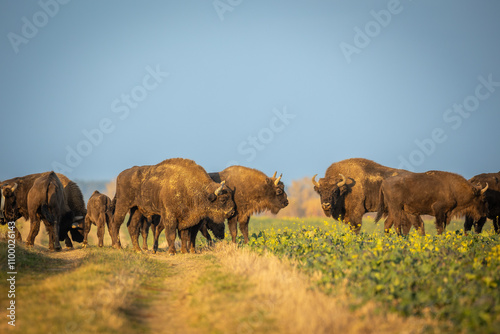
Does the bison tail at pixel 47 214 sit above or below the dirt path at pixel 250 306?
above

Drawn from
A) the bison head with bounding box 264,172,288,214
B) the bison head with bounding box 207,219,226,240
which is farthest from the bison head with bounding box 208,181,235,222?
the bison head with bounding box 207,219,226,240

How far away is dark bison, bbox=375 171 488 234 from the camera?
19.2 metres

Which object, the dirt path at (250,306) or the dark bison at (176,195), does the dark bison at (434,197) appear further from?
the dirt path at (250,306)

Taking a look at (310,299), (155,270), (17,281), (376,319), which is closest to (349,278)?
(310,299)

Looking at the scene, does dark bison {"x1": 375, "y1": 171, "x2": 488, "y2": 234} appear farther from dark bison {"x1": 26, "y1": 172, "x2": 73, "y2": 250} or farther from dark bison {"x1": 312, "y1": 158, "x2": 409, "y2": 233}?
dark bison {"x1": 26, "y1": 172, "x2": 73, "y2": 250}

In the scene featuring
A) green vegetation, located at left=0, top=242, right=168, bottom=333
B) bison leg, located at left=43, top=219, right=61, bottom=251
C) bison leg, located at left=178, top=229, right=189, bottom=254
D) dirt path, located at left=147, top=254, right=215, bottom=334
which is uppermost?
bison leg, located at left=43, top=219, right=61, bottom=251

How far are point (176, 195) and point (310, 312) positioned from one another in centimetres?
1169

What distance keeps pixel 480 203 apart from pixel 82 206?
17192mm

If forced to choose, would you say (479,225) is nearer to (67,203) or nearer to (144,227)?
(144,227)

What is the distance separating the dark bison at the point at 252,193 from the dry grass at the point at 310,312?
379 inches

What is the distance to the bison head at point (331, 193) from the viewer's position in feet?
67.7

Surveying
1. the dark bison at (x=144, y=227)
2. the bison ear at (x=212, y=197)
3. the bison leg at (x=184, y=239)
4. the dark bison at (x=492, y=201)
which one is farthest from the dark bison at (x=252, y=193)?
the dark bison at (x=492, y=201)

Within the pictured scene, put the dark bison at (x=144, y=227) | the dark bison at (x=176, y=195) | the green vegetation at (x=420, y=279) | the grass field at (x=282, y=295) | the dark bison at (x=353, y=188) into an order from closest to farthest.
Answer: the grass field at (x=282, y=295) < the green vegetation at (x=420, y=279) < the dark bison at (x=176, y=195) < the dark bison at (x=144, y=227) < the dark bison at (x=353, y=188)

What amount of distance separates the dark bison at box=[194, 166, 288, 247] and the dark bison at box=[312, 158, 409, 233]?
260 cm
